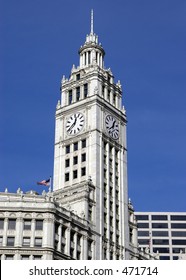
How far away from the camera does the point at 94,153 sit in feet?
403

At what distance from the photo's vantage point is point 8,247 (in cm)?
9969

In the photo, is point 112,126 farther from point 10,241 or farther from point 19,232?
point 10,241

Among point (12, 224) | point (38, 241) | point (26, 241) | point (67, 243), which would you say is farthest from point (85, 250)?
point (12, 224)

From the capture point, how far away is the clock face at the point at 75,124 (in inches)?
5093

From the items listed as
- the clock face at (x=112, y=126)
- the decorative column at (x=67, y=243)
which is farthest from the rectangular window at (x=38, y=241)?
the clock face at (x=112, y=126)

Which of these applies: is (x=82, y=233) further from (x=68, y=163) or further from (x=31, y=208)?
(x=68, y=163)

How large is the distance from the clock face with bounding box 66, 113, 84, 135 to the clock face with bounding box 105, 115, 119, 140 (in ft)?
19.1

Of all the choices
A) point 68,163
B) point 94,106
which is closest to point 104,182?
point 68,163

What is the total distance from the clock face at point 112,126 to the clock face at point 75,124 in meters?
5.81

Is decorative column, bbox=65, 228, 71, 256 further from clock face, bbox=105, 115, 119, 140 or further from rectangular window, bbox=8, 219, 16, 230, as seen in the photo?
clock face, bbox=105, 115, 119, 140
